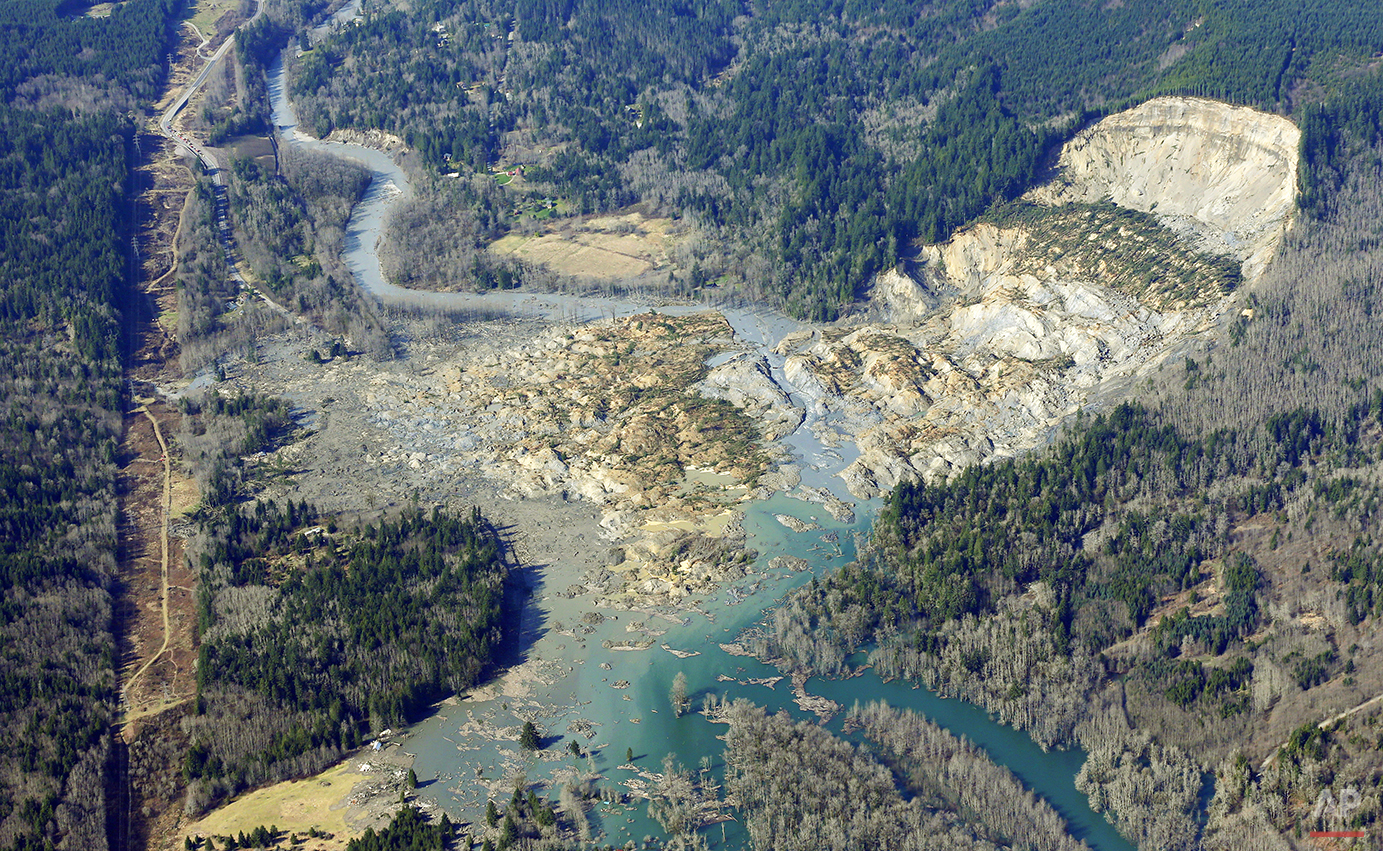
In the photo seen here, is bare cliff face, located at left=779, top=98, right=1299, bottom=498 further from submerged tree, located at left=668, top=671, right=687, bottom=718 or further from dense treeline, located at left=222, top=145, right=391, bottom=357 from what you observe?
dense treeline, located at left=222, top=145, right=391, bottom=357

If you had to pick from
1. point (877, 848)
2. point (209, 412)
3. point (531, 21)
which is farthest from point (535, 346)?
point (531, 21)

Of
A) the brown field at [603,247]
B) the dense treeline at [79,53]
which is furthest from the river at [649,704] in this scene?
the dense treeline at [79,53]

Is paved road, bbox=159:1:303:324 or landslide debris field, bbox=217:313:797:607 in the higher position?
paved road, bbox=159:1:303:324

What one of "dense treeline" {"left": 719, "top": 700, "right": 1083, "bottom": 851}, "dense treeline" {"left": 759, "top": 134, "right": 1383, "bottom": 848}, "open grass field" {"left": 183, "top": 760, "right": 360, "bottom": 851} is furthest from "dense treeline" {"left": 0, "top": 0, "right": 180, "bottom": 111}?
"dense treeline" {"left": 719, "top": 700, "right": 1083, "bottom": 851}

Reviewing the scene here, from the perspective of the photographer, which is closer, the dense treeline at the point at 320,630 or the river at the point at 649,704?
the river at the point at 649,704

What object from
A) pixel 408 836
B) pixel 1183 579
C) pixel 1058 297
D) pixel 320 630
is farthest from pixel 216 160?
pixel 1183 579

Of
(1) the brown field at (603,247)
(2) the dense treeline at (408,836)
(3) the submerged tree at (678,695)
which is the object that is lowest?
(2) the dense treeline at (408,836)

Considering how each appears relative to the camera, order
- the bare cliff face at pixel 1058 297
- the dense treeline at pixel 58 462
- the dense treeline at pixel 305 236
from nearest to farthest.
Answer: the dense treeline at pixel 58 462
the bare cliff face at pixel 1058 297
the dense treeline at pixel 305 236

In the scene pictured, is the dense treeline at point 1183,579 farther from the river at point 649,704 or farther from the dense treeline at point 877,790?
the dense treeline at point 877,790
